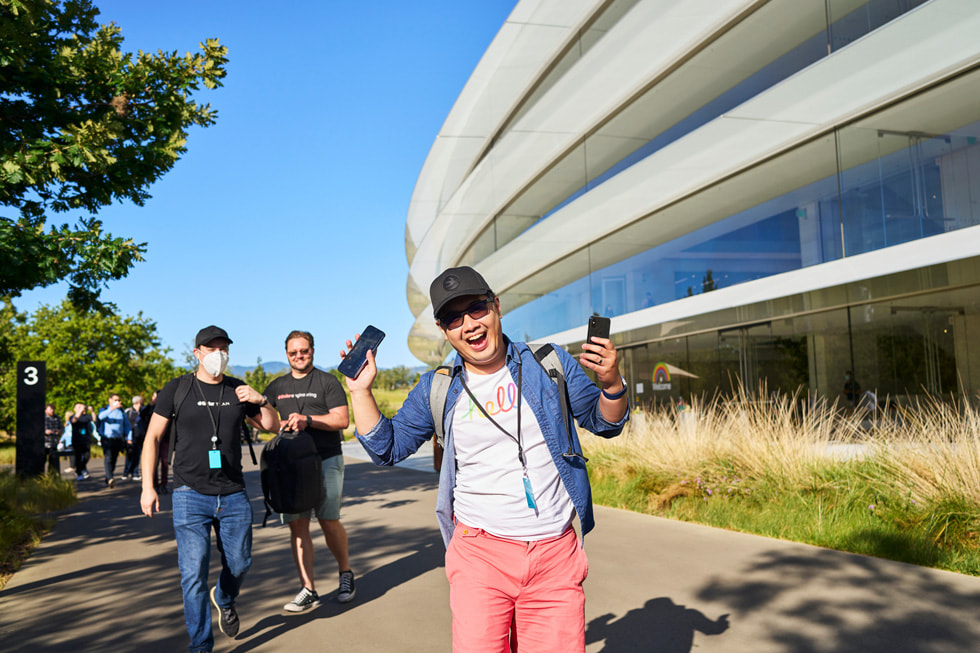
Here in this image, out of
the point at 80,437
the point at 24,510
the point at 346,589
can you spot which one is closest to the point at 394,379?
the point at 80,437

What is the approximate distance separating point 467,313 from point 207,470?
2.74 metres

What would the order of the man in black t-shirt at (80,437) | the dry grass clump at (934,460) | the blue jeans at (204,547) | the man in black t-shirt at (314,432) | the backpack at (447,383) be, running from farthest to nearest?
the man in black t-shirt at (80,437) < the dry grass clump at (934,460) < the man in black t-shirt at (314,432) < the blue jeans at (204,547) < the backpack at (447,383)

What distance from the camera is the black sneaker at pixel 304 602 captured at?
18.4 ft

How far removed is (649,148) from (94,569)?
17089 millimetres

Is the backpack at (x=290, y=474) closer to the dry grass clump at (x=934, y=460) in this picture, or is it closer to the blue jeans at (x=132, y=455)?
the dry grass clump at (x=934, y=460)

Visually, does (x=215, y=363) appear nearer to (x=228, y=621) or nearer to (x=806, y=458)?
(x=228, y=621)

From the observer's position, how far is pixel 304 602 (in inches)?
223

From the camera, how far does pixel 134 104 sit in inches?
362

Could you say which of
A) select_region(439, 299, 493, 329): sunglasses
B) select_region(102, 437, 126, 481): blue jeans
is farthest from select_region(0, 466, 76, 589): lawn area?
select_region(439, 299, 493, 329): sunglasses

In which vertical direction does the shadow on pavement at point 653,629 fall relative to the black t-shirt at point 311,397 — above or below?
below

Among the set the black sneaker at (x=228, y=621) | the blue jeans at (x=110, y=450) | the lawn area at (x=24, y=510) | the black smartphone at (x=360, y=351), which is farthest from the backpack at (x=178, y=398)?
the blue jeans at (x=110, y=450)

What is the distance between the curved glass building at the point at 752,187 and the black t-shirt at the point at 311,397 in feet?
30.9

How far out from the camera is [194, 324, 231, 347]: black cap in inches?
197

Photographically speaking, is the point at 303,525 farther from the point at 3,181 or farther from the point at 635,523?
the point at 3,181
